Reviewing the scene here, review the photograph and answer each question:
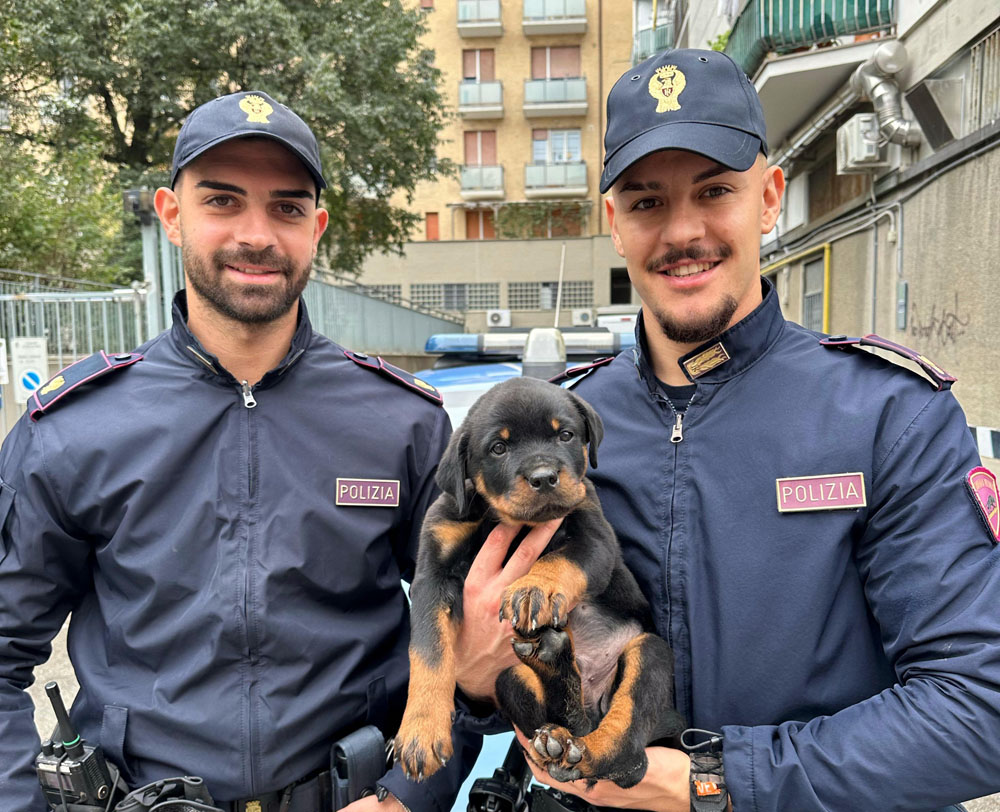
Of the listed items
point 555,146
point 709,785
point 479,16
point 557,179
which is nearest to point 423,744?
point 709,785

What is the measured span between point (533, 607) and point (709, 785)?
0.62 metres

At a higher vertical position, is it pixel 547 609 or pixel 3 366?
pixel 3 366

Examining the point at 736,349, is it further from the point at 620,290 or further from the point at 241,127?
the point at 620,290

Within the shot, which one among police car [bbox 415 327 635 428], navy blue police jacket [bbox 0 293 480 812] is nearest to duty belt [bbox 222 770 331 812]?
navy blue police jacket [bbox 0 293 480 812]

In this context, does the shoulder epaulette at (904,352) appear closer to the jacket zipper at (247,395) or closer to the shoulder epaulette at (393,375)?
the shoulder epaulette at (393,375)

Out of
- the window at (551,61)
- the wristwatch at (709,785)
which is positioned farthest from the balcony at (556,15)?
the wristwatch at (709,785)

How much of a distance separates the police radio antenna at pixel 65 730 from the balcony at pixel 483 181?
3577cm

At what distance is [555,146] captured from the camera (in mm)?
36812

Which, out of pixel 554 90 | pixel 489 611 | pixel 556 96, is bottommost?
pixel 489 611

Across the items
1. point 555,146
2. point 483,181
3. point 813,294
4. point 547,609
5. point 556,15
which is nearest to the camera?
point 547,609

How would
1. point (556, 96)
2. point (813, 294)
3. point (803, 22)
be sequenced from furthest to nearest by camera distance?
1. point (556, 96)
2. point (813, 294)
3. point (803, 22)

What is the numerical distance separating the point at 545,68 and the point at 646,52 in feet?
40.8

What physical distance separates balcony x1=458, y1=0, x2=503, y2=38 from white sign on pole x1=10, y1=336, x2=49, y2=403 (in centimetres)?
3284

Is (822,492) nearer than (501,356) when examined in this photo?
Yes
